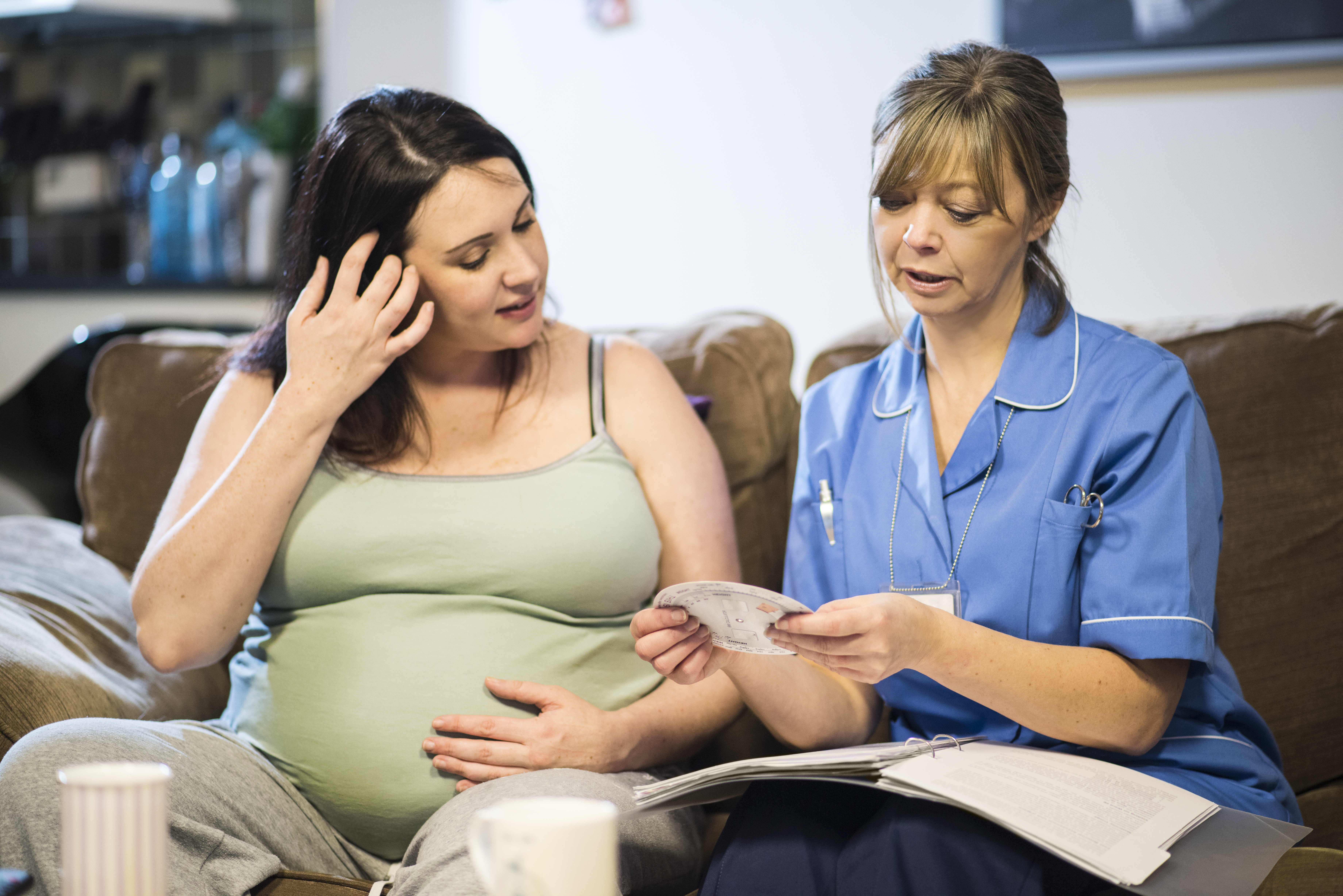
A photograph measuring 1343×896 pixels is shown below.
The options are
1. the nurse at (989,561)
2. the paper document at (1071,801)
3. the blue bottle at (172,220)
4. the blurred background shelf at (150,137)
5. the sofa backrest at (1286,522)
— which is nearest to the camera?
the paper document at (1071,801)

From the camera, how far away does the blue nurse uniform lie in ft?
3.36

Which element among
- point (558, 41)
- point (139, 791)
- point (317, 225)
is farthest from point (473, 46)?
point (139, 791)

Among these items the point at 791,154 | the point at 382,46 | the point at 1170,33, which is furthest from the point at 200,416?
the point at 1170,33

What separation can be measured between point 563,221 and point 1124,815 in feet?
6.73

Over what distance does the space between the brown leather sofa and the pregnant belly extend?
0.26 m

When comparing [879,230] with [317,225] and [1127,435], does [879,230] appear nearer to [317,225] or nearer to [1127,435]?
[1127,435]

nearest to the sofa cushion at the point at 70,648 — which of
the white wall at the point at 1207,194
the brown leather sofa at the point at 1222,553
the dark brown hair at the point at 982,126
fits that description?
the brown leather sofa at the point at 1222,553

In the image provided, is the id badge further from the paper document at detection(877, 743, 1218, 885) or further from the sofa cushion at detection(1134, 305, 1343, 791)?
the sofa cushion at detection(1134, 305, 1343, 791)

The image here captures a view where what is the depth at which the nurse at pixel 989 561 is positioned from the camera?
96 cm

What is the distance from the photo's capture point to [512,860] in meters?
0.64

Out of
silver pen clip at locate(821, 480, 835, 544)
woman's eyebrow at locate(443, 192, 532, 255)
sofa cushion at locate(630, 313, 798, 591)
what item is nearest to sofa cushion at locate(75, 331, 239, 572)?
woman's eyebrow at locate(443, 192, 532, 255)

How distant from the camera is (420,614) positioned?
4.13ft

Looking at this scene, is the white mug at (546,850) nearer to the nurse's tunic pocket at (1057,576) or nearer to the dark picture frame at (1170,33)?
the nurse's tunic pocket at (1057,576)

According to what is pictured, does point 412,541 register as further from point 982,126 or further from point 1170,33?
point 1170,33
